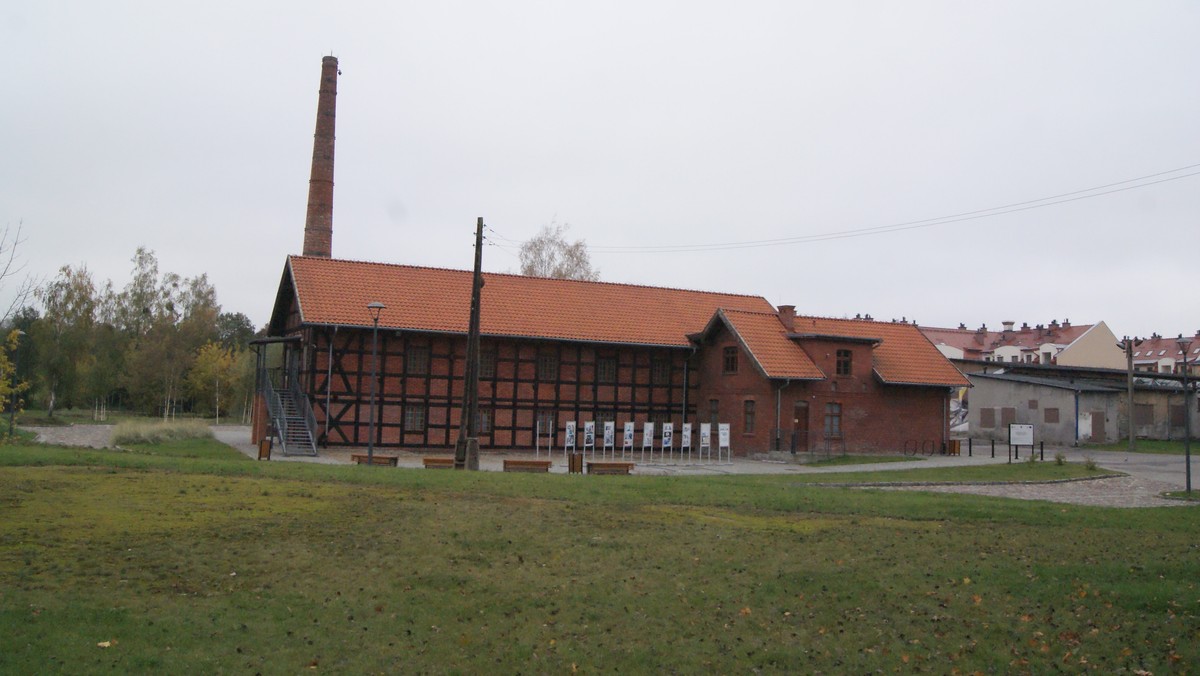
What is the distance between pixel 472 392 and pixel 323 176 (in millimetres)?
Result: 22864

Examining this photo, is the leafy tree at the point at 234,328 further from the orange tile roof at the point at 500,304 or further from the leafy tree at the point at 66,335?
the orange tile roof at the point at 500,304

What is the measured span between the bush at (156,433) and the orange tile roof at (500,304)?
24.1ft

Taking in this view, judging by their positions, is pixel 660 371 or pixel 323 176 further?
pixel 323 176

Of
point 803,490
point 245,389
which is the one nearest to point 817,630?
point 803,490

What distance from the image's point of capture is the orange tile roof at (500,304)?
36.8m

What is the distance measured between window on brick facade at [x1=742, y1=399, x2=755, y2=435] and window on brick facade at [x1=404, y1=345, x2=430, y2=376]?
12528 mm

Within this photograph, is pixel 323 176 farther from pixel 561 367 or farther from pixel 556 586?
pixel 556 586

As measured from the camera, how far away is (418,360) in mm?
37250

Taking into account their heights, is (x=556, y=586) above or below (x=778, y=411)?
below

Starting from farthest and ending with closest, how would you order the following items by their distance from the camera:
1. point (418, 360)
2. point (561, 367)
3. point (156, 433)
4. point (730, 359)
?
point (730, 359) → point (561, 367) → point (418, 360) → point (156, 433)

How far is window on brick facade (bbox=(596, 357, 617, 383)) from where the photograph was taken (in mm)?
40344

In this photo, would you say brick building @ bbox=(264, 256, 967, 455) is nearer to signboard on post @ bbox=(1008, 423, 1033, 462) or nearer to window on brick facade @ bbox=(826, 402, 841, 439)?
window on brick facade @ bbox=(826, 402, 841, 439)

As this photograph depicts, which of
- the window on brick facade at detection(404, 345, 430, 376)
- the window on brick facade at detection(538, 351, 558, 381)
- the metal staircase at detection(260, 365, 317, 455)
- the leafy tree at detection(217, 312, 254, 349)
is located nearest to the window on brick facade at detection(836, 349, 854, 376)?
the window on brick facade at detection(538, 351, 558, 381)

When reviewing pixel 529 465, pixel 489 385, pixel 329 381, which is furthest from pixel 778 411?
pixel 329 381
